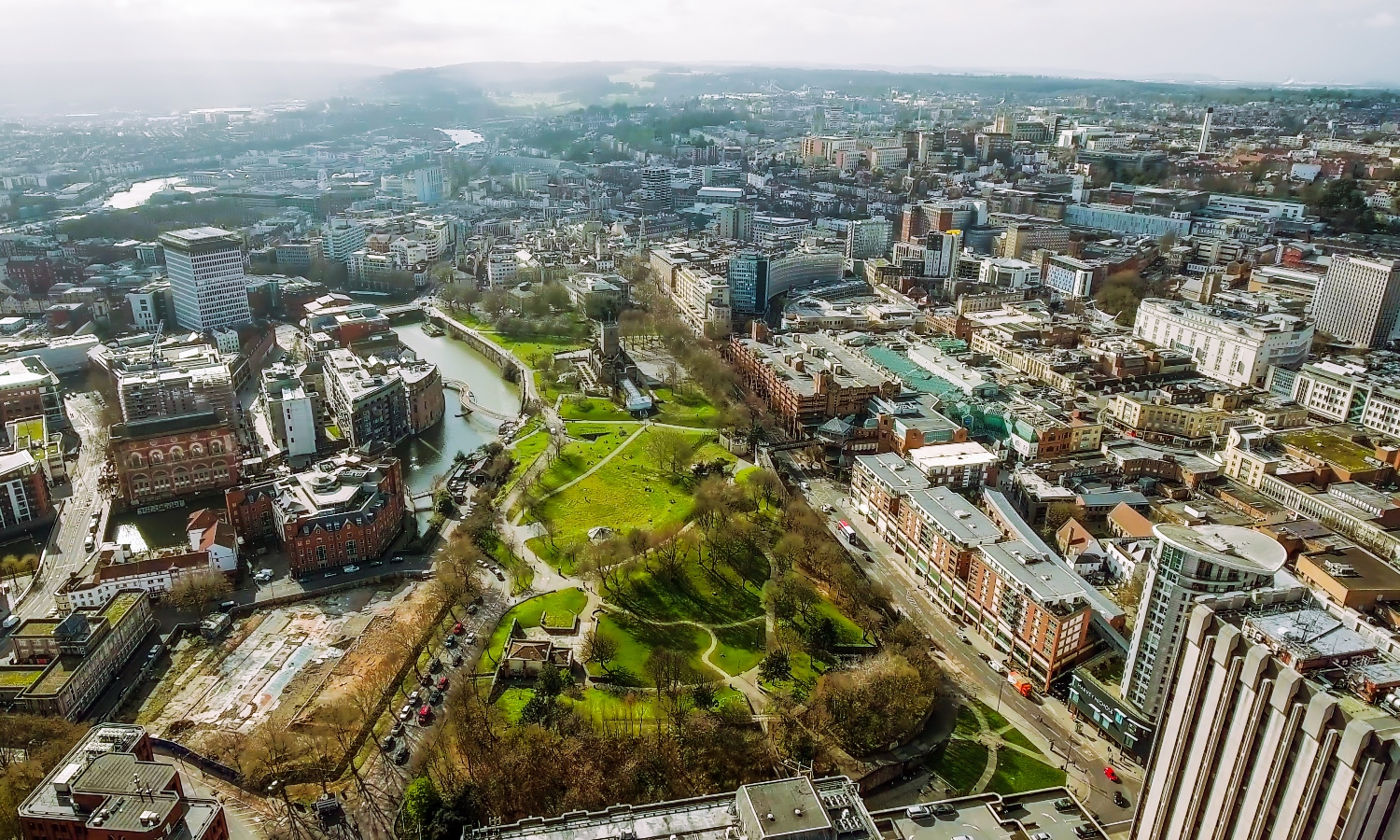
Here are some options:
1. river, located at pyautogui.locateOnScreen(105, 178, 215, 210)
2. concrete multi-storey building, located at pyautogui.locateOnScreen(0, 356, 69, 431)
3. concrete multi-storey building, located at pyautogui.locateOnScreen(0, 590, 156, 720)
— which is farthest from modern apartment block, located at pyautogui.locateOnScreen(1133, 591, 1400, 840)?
river, located at pyautogui.locateOnScreen(105, 178, 215, 210)

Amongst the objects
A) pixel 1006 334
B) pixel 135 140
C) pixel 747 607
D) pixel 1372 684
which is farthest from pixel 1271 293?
pixel 135 140

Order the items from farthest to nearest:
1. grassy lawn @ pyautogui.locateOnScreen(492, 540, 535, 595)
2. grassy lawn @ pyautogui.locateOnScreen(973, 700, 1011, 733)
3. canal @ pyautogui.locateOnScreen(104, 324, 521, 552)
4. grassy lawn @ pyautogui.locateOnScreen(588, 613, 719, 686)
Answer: canal @ pyautogui.locateOnScreen(104, 324, 521, 552) < grassy lawn @ pyautogui.locateOnScreen(492, 540, 535, 595) < grassy lawn @ pyautogui.locateOnScreen(588, 613, 719, 686) < grassy lawn @ pyautogui.locateOnScreen(973, 700, 1011, 733)

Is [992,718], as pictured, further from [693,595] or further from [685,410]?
[685,410]

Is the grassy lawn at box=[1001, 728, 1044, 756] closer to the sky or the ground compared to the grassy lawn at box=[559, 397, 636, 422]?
closer to the sky

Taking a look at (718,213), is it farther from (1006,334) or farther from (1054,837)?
(1054,837)

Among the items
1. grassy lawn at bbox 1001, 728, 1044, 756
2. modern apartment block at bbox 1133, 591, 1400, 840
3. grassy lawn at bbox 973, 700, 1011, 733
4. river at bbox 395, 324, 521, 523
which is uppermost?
modern apartment block at bbox 1133, 591, 1400, 840

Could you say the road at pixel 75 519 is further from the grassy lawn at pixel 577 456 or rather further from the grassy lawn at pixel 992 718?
the grassy lawn at pixel 992 718

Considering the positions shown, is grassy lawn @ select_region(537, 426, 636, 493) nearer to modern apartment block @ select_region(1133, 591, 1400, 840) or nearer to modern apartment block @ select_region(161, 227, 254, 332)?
modern apartment block @ select_region(1133, 591, 1400, 840)

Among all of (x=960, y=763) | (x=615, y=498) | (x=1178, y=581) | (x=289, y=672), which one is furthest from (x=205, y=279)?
(x=1178, y=581)
